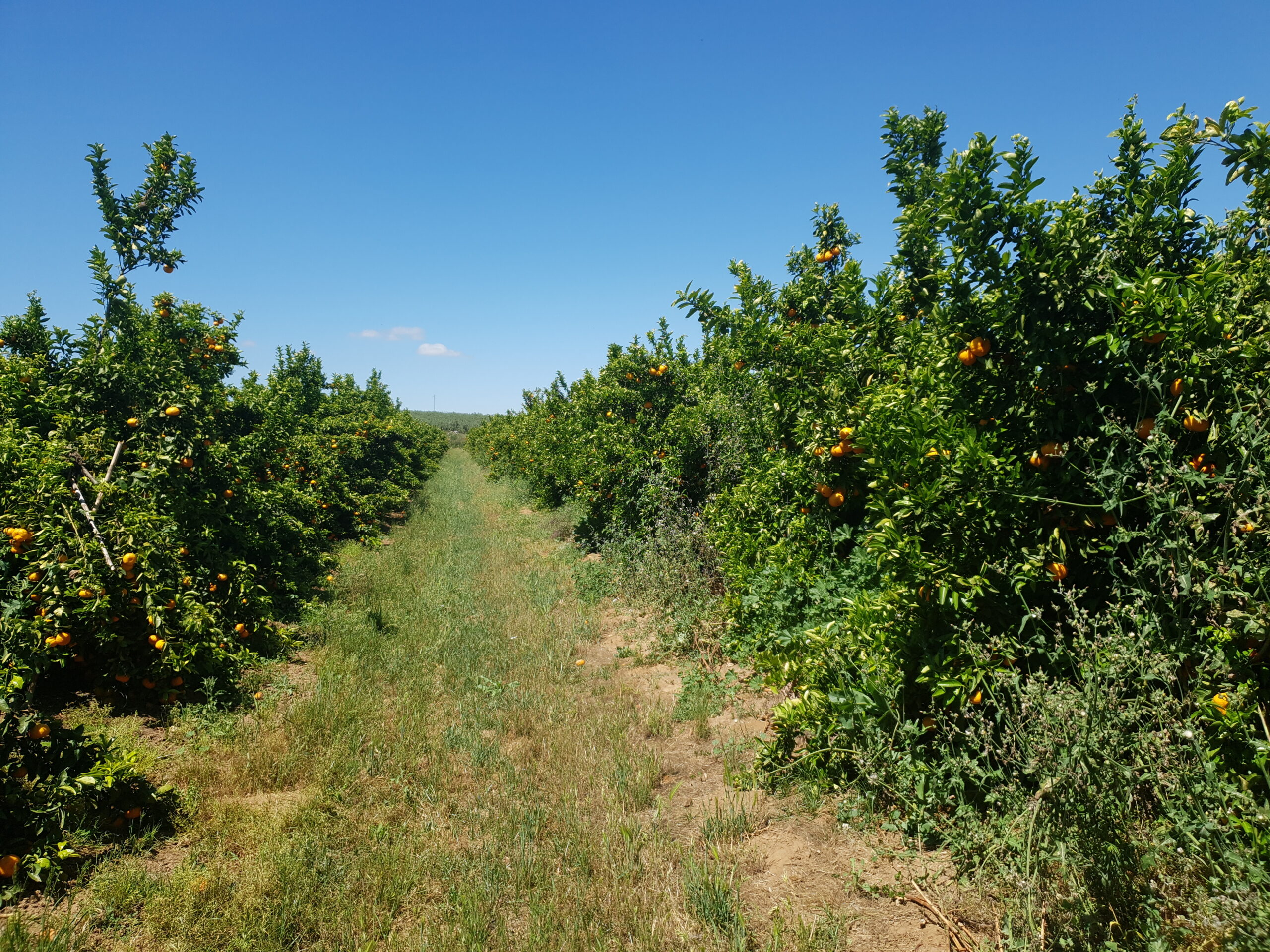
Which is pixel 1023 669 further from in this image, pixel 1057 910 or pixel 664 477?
pixel 664 477

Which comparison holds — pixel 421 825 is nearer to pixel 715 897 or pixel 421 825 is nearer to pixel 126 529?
pixel 715 897

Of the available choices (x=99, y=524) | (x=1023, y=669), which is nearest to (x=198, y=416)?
(x=99, y=524)

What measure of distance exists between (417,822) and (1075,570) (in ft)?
12.2

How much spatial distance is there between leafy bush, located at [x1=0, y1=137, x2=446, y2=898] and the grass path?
49 centimetres

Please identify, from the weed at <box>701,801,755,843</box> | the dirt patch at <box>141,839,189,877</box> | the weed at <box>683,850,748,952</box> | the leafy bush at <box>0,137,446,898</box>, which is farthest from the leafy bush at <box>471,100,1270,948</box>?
the leafy bush at <box>0,137,446,898</box>

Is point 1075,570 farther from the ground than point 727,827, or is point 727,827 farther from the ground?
point 1075,570

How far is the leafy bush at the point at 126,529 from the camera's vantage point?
2.97 metres

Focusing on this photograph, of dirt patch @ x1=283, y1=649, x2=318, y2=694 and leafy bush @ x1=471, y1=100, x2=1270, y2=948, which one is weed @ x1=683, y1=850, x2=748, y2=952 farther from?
dirt patch @ x1=283, y1=649, x2=318, y2=694

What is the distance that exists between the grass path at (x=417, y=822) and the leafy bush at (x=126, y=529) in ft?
1.60

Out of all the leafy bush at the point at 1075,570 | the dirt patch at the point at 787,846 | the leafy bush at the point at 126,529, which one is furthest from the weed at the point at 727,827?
the leafy bush at the point at 126,529

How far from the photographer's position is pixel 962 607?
2791mm

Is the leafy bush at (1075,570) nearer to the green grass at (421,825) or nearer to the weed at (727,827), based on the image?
the weed at (727,827)

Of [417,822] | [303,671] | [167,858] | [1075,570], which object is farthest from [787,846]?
[303,671]

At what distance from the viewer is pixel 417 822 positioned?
354cm
